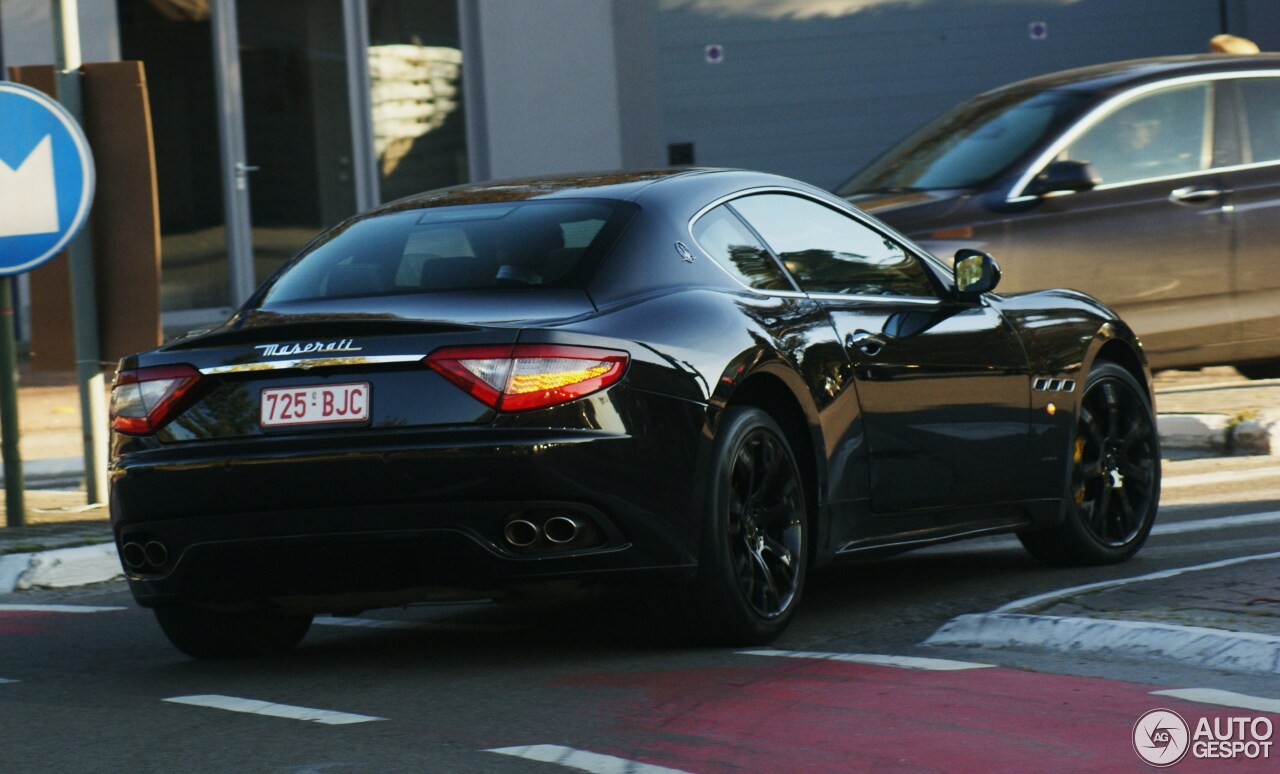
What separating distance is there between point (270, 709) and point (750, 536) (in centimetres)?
136

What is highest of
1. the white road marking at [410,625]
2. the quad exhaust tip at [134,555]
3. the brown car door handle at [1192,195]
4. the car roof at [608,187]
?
the car roof at [608,187]

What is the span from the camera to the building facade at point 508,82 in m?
16.5

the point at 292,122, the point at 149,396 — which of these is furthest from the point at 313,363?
the point at 292,122

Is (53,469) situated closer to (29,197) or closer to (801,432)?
(29,197)

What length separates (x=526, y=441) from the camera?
16.7 ft

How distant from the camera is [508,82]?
1734cm

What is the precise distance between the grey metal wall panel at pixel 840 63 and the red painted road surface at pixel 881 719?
44.8 feet

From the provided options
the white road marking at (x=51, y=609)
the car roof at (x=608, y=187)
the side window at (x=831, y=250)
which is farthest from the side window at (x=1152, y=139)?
the white road marking at (x=51, y=609)

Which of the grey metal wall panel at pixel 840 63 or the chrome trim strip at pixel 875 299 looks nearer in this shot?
the chrome trim strip at pixel 875 299

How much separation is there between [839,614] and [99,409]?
425 cm

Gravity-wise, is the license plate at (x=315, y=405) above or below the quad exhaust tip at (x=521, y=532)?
above

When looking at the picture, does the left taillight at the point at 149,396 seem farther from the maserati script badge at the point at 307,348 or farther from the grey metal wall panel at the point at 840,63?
the grey metal wall panel at the point at 840,63

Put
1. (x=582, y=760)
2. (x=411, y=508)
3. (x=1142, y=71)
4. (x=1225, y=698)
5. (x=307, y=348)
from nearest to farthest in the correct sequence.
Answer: (x=582, y=760) < (x=1225, y=698) < (x=411, y=508) < (x=307, y=348) < (x=1142, y=71)

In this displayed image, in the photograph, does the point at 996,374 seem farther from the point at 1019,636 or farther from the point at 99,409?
the point at 99,409
